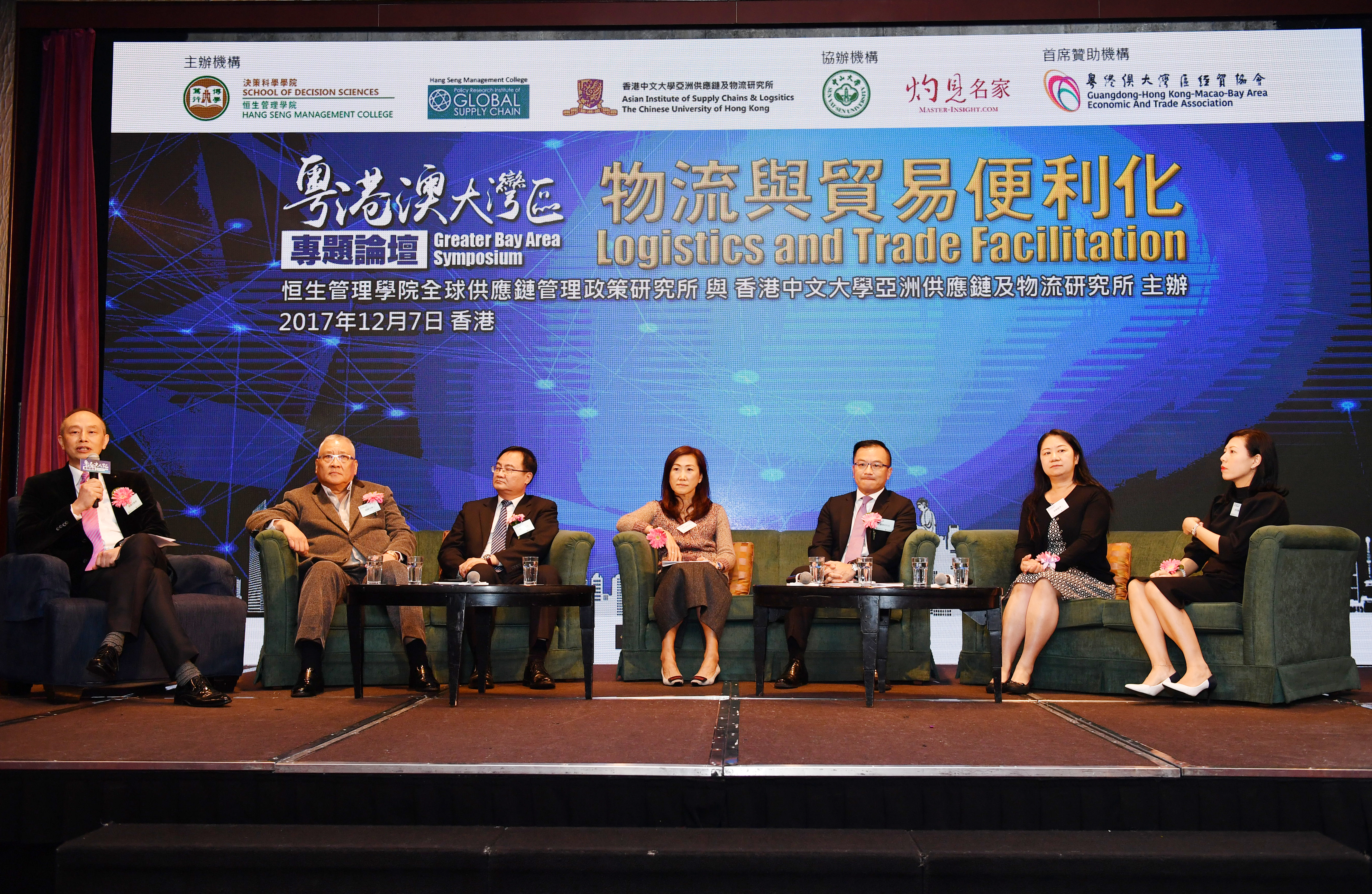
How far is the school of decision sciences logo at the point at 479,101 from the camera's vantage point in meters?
5.62

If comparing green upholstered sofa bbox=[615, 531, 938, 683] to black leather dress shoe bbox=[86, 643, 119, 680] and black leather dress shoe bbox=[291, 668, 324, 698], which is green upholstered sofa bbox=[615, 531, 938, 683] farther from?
black leather dress shoe bbox=[86, 643, 119, 680]

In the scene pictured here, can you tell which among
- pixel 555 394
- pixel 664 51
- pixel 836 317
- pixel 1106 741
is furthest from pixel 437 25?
pixel 1106 741

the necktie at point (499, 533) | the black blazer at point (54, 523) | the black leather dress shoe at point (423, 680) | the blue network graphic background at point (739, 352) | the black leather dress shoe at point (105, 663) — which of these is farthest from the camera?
the blue network graphic background at point (739, 352)

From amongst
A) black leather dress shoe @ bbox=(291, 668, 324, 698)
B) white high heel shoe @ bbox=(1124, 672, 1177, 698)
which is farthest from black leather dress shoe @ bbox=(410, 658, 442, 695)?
white high heel shoe @ bbox=(1124, 672, 1177, 698)

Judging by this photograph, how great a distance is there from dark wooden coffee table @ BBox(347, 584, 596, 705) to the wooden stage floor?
0.45 feet

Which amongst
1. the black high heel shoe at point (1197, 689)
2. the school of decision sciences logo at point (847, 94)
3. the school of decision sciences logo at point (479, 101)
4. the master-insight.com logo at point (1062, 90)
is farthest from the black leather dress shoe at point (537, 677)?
the master-insight.com logo at point (1062, 90)

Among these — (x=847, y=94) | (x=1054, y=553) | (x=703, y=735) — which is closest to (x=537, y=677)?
(x=703, y=735)

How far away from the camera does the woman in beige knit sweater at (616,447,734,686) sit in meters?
4.11

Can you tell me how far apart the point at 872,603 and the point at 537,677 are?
1.28 m

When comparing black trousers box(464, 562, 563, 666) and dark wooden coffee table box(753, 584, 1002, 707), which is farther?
black trousers box(464, 562, 563, 666)

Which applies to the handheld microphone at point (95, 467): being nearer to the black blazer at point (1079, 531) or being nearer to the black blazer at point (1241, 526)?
the black blazer at point (1079, 531)

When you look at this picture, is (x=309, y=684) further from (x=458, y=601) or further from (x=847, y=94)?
(x=847, y=94)

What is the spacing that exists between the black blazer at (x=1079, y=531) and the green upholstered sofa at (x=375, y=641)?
1.72 m

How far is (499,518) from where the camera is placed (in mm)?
4387
